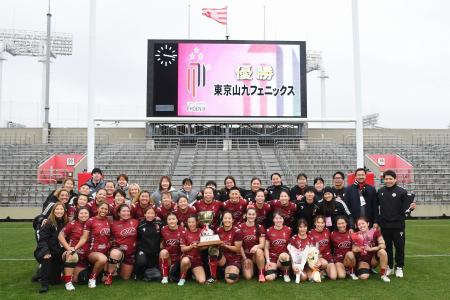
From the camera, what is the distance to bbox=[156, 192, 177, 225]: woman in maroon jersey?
18.7 ft

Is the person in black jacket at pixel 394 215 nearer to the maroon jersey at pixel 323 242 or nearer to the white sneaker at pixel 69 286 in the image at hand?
the maroon jersey at pixel 323 242

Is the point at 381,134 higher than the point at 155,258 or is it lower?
higher

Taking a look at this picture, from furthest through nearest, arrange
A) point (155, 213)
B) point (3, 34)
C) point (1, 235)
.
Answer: point (3, 34) → point (1, 235) → point (155, 213)

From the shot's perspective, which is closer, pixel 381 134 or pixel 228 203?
pixel 228 203

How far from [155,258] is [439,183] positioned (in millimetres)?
13797

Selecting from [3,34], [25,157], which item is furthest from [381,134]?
[3,34]

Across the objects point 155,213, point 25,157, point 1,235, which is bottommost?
point 1,235

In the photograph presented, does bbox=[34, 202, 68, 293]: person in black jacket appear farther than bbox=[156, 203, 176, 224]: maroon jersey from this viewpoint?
No

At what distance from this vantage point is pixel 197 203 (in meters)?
5.87

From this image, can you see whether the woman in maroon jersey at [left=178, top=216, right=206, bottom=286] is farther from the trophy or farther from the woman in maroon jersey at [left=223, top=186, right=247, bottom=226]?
the woman in maroon jersey at [left=223, top=186, right=247, bottom=226]

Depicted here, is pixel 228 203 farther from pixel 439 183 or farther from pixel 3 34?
pixel 3 34

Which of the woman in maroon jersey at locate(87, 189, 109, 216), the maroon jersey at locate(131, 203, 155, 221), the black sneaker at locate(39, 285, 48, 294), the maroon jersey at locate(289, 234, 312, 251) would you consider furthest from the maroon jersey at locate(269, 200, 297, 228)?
the black sneaker at locate(39, 285, 48, 294)

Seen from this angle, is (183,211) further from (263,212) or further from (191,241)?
(263,212)

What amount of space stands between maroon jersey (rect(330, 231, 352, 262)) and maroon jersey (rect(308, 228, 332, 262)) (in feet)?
0.29
